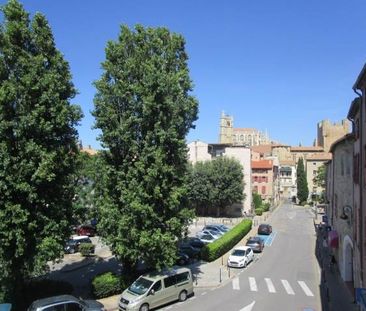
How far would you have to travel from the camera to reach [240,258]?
118 ft

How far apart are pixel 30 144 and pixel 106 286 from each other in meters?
9.98

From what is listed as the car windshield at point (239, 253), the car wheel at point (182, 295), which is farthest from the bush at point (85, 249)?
the car wheel at point (182, 295)

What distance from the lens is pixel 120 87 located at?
27141 mm

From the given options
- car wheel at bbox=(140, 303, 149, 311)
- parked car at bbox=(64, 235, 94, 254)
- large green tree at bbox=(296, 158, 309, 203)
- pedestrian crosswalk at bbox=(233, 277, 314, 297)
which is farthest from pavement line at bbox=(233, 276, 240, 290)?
large green tree at bbox=(296, 158, 309, 203)

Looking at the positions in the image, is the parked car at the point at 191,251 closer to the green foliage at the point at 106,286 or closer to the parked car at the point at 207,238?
the parked car at the point at 207,238

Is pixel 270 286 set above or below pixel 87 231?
below

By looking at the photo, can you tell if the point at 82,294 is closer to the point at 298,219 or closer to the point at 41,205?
the point at 41,205

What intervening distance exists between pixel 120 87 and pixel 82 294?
1304 centimetres

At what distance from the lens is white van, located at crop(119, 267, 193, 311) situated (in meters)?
23.6

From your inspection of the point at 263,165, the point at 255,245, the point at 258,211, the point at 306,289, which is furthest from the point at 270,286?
the point at 263,165

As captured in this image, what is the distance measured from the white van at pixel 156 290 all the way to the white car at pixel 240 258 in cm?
903

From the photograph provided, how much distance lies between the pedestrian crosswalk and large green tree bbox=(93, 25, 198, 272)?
6.48 m

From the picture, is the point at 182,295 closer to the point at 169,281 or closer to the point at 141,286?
the point at 169,281

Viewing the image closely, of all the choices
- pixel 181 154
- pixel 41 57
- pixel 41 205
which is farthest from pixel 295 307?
pixel 41 57
